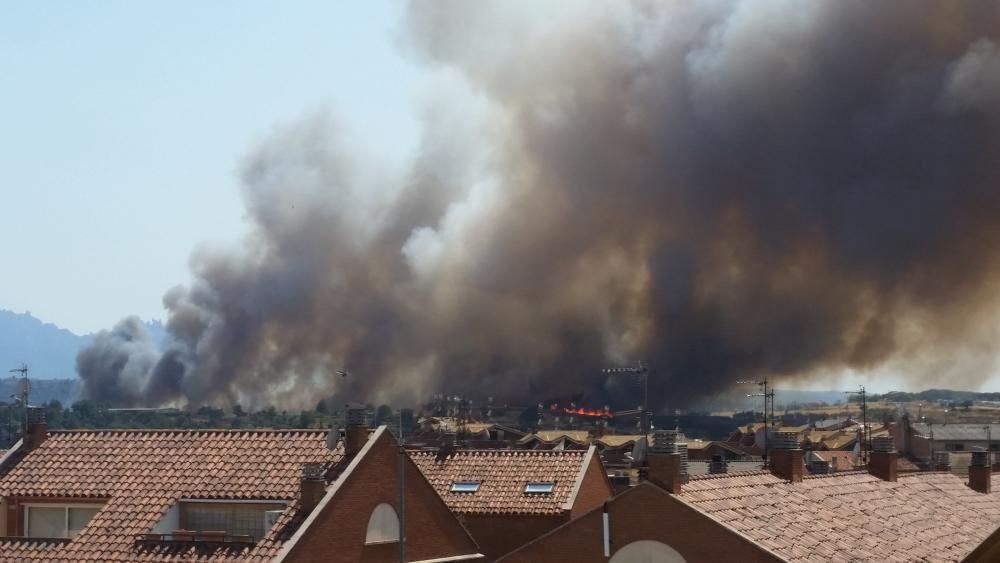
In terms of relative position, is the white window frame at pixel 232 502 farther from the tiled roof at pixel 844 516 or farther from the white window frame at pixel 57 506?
the tiled roof at pixel 844 516

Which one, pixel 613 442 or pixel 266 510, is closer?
pixel 266 510

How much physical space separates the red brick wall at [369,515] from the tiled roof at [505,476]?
4649mm

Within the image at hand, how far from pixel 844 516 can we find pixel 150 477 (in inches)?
456

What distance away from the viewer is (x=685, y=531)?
21703 mm

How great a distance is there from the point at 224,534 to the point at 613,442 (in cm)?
4551

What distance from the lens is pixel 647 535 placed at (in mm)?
21953

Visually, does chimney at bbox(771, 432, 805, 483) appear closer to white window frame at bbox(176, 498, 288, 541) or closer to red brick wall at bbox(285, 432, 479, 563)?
red brick wall at bbox(285, 432, 479, 563)

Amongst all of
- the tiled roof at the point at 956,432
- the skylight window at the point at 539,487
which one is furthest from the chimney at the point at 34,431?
the tiled roof at the point at 956,432

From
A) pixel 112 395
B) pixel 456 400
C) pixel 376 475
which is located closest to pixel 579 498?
pixel 376 475

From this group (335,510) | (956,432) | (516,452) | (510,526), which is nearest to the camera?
(335,510)

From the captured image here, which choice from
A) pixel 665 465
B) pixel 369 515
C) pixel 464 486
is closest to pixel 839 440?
pixel 464 486

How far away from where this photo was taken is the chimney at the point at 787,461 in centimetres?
2780

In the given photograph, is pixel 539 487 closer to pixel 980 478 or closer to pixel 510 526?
pixel 510 526

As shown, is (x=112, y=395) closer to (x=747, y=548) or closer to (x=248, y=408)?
(x=248, y=408)
